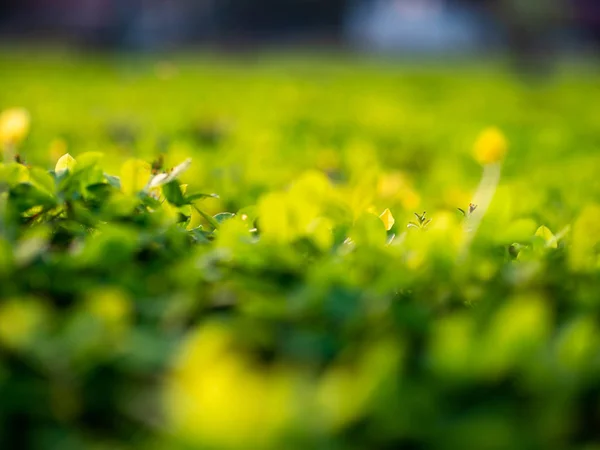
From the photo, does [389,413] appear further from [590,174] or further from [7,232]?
[590,174]

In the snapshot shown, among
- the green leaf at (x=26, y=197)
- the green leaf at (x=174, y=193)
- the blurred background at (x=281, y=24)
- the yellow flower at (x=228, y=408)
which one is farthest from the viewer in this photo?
the blurred background at (x=281, y=24)

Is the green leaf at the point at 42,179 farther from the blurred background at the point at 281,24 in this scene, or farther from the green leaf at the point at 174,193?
the blurred background at the point at 281,24

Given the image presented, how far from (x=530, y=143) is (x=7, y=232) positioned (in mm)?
3296

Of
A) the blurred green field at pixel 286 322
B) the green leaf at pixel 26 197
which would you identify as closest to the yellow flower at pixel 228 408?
the blurred green field at pixel 286 322

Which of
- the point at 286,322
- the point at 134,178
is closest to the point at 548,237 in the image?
the point at 286,322

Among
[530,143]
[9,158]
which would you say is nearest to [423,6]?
[530,143]

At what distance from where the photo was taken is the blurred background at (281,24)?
24.9 meters

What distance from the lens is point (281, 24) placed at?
3072 cm

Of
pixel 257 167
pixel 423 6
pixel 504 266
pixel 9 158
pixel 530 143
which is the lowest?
pixel 504 266

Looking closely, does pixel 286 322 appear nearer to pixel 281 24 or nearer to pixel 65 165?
pixel 65 165

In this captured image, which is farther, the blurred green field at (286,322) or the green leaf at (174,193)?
the green leaf at (174,193)

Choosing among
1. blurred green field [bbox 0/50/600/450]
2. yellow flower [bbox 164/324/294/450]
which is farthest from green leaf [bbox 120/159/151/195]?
yellow flower [bbox 164/324/294/450]

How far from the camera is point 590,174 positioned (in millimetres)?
2844

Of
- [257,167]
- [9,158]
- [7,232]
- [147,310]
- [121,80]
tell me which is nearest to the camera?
[147,310]
